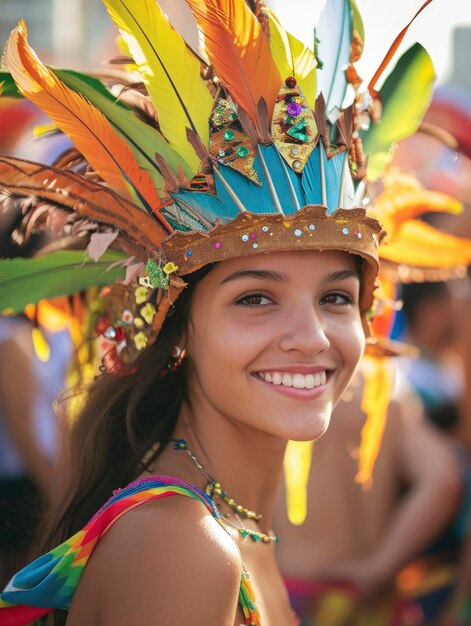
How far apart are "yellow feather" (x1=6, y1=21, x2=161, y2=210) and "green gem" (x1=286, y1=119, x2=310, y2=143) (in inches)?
14.8

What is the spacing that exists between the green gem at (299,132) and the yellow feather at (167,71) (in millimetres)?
214

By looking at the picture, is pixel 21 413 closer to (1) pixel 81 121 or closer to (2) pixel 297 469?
(2) pixel 297 469

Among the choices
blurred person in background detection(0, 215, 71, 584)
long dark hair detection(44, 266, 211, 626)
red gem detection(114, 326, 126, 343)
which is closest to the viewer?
long dark hair detection(44, 266, 211, 626)

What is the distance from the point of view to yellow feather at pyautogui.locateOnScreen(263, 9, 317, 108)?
2.40 metres

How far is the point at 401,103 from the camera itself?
277 centimetres

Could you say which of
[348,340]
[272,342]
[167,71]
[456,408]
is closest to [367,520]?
[456,408]

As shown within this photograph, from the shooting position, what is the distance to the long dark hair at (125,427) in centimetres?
240

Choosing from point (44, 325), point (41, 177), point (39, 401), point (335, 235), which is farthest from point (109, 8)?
point (39, 401)

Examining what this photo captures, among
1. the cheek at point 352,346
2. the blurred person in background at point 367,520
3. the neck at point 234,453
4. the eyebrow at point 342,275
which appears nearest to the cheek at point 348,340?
the cheek at point 352,346

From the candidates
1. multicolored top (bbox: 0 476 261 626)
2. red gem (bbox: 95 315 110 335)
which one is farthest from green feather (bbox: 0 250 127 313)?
multicolored top (bbox: 0 476 261 626)

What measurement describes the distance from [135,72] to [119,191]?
448mm

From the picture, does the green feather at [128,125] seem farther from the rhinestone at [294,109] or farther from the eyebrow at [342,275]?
the eyebrow at [342,275]

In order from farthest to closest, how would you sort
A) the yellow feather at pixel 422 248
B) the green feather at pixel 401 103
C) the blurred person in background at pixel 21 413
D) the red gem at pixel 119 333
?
the blurred person in background at pixel 21 413, the yellow feather at pixel 422 248, the green feather at pixel 401 103, the red gem at pixel 119 333

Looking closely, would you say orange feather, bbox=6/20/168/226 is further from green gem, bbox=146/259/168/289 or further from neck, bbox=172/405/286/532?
neck, bbox=172/405/286/532
